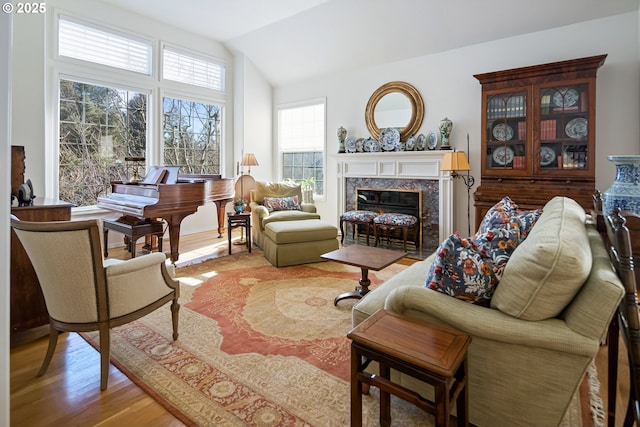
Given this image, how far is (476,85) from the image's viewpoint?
15.4 ft

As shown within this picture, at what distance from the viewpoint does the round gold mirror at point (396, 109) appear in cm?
521

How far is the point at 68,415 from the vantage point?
5.44 feet

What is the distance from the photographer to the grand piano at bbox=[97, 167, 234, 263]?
12.3 feet

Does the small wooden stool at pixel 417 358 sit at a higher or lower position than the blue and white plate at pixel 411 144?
lower

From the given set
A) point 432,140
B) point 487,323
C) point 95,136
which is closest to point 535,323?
point 487,323

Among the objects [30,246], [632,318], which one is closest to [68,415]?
[30,246]

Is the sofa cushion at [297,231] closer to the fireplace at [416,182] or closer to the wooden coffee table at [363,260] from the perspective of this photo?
the wooden coffee table at [363,260]

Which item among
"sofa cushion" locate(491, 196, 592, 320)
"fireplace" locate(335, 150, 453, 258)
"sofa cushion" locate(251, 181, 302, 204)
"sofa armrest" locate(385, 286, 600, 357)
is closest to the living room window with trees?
"sofa cushion" locate(251, 181, 302, 204)

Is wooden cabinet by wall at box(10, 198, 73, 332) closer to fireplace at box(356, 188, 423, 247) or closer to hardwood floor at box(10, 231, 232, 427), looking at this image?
hardwood floor at box(10, 231, 232, 427)

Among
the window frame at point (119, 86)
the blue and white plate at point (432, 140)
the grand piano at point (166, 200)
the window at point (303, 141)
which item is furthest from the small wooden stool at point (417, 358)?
the window at point (303, 141)

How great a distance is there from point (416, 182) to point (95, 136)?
4616 millimetres

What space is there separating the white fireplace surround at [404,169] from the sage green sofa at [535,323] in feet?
11.0

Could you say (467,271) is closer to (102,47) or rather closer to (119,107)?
(119,107)

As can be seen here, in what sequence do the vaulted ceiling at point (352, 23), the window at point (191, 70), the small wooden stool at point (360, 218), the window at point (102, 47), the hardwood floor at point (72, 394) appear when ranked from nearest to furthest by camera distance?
the hardwood floor at point (72, 394) → the vaulted ceiling at point (352, 23) → the window at point (102, 47) → the small wooden stool at point (360, 218) → the window at point (191, 70)
